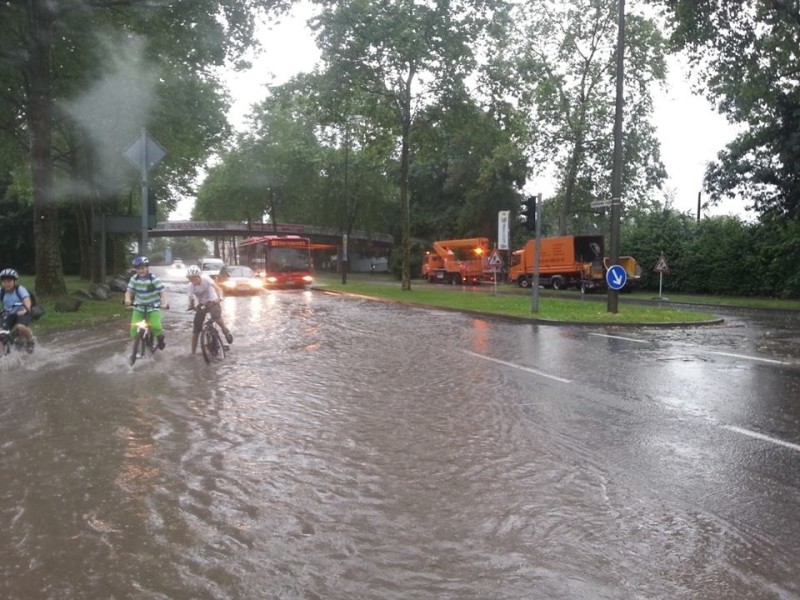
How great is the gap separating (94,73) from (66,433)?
58.9ft

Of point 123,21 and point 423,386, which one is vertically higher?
point 123,21

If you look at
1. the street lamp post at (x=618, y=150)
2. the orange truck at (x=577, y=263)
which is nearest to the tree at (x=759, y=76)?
the street lamp post at (x=618, y=150)

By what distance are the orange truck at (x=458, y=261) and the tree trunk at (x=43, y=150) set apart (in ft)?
109

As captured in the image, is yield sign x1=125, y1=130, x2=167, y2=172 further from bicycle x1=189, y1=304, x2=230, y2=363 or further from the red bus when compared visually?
the red bus

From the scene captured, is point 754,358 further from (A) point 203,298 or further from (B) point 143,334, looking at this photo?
(B) point 143,334

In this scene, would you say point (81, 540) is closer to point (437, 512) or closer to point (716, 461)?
point (437, 512)

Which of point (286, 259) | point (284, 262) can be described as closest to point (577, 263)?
point (286, 259)

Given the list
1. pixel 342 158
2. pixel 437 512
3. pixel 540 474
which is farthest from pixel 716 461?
pixel 342 158

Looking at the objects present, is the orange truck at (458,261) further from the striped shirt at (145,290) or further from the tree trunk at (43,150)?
the striped shirt at (145,290)

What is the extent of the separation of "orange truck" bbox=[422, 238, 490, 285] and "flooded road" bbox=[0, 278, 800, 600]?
38.6 metres

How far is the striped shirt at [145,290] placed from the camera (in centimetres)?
1095

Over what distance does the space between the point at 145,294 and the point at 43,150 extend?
34.2ft

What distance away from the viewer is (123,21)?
67.7ft

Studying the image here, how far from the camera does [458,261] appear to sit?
51156 mm
